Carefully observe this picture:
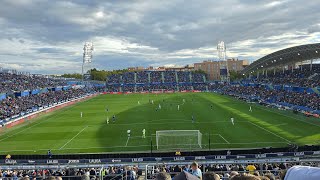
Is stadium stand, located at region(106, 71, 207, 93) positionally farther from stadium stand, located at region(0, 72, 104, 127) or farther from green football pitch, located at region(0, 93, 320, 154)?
green football pitch, located at region(0, 93, 320, 154)

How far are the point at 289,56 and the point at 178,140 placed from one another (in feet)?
208

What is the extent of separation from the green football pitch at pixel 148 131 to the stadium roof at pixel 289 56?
2011 centimetres

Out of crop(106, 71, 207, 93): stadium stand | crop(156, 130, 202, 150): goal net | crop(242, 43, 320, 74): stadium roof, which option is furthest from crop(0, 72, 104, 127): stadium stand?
crop(242, 43, 320, 74): stadium roof

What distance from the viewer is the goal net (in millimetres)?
36188

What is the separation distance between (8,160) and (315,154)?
2633 centimetres

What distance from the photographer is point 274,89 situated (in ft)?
302

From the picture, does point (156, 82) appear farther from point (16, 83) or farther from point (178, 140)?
point (178, 140)

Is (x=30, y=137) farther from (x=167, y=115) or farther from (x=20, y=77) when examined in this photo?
(x=20, y=77)

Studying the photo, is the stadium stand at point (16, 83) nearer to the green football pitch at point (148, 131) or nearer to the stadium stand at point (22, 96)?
the stadium stand at point (22, 96)

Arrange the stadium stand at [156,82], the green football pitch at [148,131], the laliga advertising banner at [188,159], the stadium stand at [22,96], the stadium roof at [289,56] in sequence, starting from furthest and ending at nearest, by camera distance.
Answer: the stadium stand at [156,82] → the stadium roof at [289,56] → the stadium stand at [22,96] → the green football pitch at [148,131] → the laliga advertising banner at [188,159]

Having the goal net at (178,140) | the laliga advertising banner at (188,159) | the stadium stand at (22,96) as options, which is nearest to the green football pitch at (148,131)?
the goal net at (178,140)

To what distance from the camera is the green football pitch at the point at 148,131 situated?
38406 mm

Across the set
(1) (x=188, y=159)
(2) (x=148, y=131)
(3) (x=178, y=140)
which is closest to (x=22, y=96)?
(2) (x=148, y=131)

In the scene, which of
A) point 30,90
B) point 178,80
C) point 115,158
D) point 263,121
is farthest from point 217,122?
point 178,80
